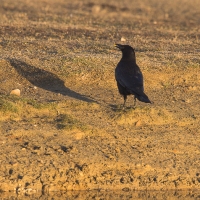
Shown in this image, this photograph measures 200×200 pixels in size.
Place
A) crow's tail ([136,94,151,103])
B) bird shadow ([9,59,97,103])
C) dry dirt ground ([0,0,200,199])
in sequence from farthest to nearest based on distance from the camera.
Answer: bird shadow ([9,59,97,103]) → crow's tail ([136,94,151,103]) → dry dirt ground ([0,0,200,199])

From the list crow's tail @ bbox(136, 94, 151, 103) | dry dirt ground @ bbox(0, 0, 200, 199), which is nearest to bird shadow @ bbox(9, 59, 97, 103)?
dry dirt ground @ bbox(0, 0, 200, 199)

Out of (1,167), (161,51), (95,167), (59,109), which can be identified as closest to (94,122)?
(59,109)

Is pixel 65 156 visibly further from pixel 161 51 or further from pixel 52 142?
pixel 161 51

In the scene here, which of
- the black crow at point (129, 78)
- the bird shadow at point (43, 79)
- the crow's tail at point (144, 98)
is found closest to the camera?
the crow's tail at point (144, 98)

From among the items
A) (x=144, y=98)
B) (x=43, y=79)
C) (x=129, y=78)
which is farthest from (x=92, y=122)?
(x=43, y=79)

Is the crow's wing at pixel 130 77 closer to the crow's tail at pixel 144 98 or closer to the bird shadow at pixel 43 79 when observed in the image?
the crow's tail at pixel 144 98

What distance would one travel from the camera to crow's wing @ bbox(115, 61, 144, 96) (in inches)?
378

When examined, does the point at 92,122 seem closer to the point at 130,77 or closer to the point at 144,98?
the point at 144,98

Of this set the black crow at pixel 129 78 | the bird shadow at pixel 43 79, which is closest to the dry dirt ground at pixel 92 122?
the bird shadow at pixel 43 79

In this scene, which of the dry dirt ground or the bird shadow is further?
the bird shadow

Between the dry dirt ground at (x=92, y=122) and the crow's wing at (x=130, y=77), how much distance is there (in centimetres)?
31

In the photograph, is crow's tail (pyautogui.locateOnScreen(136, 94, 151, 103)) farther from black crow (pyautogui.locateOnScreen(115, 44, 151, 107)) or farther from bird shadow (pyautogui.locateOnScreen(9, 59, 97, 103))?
bird shadow (pyautogui.locateOnScreen(9, 59, 97, 103))

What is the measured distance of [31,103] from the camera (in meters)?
9.66

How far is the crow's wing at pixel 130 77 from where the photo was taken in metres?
9.60
